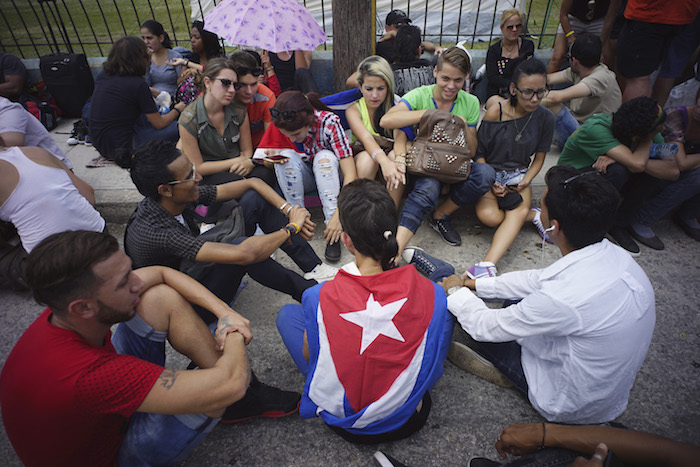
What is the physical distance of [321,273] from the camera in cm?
308

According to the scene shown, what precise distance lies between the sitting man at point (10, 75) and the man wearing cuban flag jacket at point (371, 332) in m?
5.62

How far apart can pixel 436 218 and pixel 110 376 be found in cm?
280

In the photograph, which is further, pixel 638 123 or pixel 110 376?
pixel 638 123

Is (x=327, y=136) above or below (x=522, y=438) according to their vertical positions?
above

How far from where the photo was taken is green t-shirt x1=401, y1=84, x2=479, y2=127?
3.39 metres

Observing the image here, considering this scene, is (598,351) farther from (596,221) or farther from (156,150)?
(156,150)

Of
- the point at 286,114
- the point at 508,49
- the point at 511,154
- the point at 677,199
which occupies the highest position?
the point at 286,114

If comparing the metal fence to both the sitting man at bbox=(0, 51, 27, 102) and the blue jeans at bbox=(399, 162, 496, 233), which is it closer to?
the sitting man at bbox=(0, 51, 27, 102)

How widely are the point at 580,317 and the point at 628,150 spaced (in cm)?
221

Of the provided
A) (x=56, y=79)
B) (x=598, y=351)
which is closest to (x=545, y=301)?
(x=598, y=351)

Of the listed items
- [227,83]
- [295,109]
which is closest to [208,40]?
[227,83]

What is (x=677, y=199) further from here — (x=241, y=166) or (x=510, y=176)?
(x=241, y=166)

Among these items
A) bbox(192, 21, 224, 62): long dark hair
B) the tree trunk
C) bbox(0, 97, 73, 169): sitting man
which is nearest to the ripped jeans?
the tree trunk

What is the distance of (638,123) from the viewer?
115 inches
